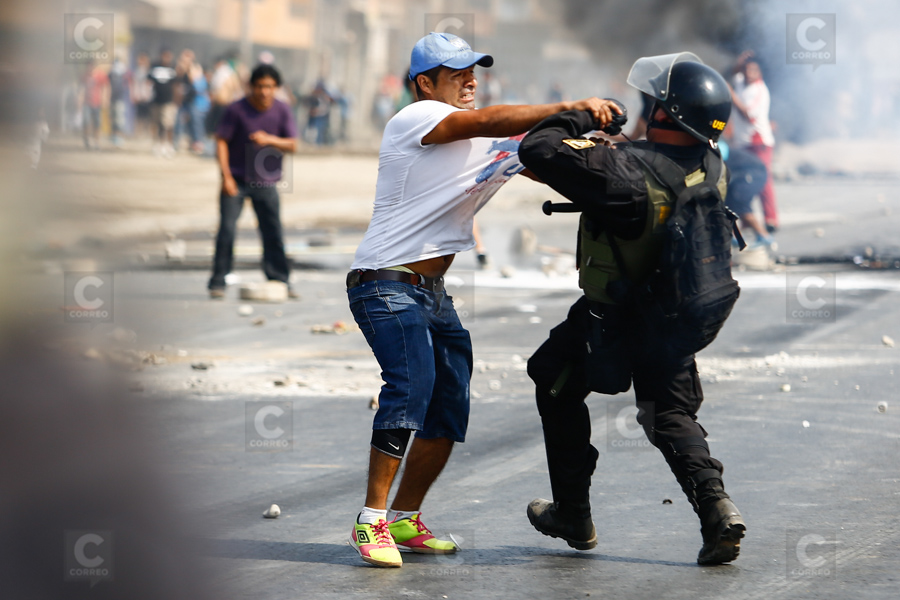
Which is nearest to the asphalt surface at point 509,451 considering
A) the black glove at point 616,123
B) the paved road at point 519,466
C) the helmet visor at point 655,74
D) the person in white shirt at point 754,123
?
the paved road at point 519,466

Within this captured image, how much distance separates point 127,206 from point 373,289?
13465mm

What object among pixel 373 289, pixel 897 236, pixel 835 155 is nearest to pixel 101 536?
pixel 373 289

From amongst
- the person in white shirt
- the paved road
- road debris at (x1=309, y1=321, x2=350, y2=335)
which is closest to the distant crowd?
the person in white shirt

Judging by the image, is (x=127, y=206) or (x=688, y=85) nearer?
(x=688, y=85)

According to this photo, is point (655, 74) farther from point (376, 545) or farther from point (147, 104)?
point (147, 104)

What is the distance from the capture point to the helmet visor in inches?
148

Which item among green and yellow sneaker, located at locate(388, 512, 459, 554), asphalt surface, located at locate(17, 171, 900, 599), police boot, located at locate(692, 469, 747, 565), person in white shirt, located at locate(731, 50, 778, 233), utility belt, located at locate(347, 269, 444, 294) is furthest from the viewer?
person in white shirt, located at locate(731, 50, 778, 233)

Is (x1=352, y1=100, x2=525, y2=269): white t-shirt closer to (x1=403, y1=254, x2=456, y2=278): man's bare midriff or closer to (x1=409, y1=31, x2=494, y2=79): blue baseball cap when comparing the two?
(x1=403, y1=254, x2=456, y2=278): man's bare midriff

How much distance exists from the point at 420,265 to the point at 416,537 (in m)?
0.91

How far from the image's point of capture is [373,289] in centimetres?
393

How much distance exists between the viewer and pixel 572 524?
159 inches

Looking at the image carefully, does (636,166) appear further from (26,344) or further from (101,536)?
(26,344)

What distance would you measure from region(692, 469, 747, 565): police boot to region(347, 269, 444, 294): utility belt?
1035mm

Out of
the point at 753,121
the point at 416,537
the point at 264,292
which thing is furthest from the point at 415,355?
the point at 753,121
